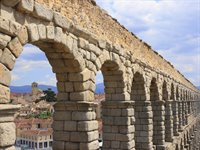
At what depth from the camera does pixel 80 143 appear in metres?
7.57

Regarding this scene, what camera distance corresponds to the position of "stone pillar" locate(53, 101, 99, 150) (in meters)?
7.55

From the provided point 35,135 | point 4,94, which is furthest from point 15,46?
point 35,135

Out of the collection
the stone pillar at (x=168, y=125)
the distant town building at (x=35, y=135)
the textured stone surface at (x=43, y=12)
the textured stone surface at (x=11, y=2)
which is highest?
the textured stone surface at (x=43, y=12)

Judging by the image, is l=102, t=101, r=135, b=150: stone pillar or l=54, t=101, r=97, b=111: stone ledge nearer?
l=54, t=101, r=97, b=111: stone ledge

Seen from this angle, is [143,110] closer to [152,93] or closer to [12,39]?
[152,93]

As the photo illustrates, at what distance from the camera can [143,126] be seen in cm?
1359

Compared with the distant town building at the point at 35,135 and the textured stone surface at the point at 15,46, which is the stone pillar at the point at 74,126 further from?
the distant town building at the point at 35,135

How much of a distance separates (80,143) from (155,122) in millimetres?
9716

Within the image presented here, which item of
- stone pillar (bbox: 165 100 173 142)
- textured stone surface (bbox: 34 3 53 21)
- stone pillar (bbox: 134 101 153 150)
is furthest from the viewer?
stone pillar (bbox: 165 100 173 142)

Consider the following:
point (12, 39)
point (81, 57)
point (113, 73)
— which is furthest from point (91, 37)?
point (12, 39)

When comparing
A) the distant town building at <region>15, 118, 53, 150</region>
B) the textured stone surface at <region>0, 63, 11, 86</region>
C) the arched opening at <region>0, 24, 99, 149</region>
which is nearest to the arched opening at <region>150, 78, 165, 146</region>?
the arched opening at <region>0, 24, 99, 149</region>

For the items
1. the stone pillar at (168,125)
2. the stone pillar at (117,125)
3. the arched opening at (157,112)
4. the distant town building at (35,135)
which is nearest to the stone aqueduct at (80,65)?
the stone pillar at (117,125)

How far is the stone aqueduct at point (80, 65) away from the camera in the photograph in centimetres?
518

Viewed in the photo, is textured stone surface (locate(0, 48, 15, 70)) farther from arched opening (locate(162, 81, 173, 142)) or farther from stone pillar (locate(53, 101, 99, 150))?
arched opening (locate(162, 81, 173, 142))
